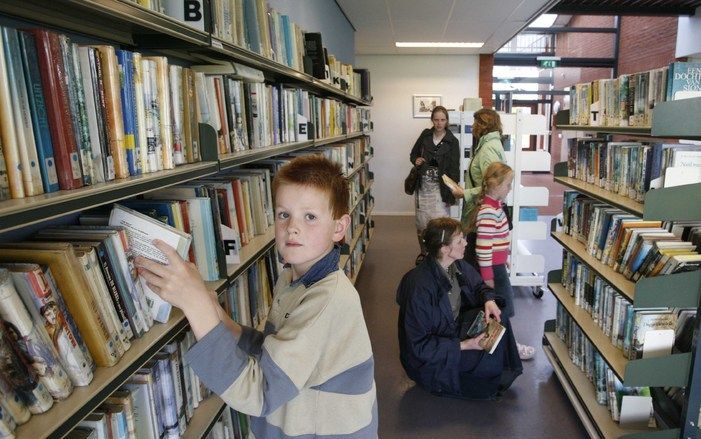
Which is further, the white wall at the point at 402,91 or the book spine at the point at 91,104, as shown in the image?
the white wall at the point at 402,91

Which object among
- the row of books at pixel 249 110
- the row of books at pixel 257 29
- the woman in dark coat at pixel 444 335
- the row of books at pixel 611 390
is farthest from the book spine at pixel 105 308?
the row of books at pixel 611 390

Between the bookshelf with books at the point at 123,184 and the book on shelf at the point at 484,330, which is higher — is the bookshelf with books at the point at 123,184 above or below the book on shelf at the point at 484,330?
above

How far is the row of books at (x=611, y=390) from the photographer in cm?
232

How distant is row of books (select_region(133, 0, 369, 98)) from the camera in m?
1.45

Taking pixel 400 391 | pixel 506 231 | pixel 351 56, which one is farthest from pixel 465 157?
pixel 400 391

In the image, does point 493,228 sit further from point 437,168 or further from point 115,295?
point 115,295

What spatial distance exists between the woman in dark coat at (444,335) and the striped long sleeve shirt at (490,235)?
11.4 inches

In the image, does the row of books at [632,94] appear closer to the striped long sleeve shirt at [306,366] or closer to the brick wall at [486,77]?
the striped long sleeve shirt at [306,366]

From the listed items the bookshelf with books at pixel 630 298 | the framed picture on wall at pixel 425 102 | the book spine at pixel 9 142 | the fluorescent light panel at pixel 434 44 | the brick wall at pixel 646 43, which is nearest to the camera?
the book spine at pixel 9 142

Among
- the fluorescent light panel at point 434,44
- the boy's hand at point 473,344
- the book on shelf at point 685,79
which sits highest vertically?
the fluorescent light panel at point 434,44

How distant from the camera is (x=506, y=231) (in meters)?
3.35

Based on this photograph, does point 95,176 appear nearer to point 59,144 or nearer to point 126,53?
point 59,144

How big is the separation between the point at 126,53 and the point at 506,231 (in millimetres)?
2776

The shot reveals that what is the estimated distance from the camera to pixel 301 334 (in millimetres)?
1058
